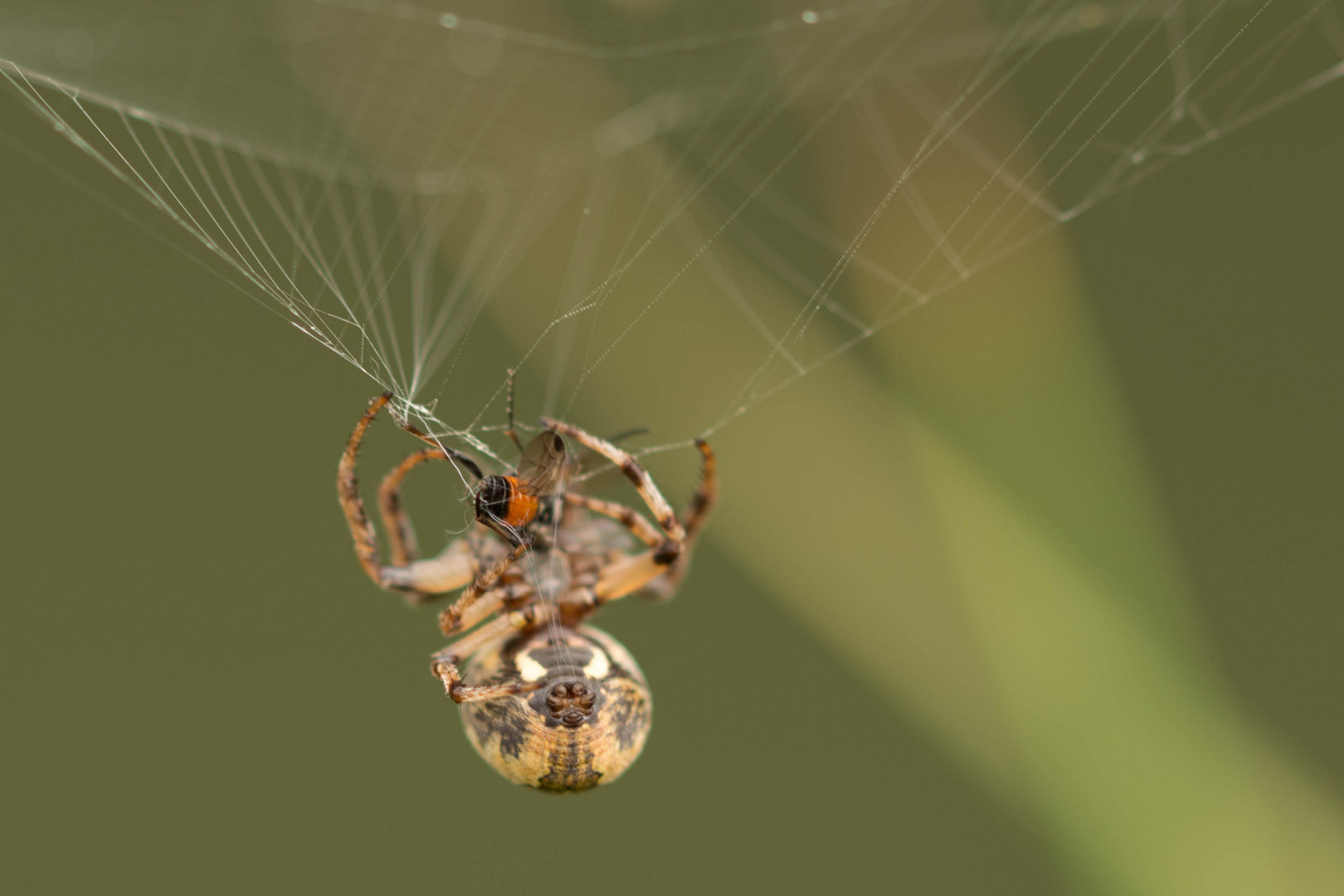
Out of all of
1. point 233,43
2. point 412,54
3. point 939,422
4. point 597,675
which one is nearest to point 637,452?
point 597,675

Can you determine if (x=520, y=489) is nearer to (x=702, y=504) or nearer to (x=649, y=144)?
(x=702, y=504)

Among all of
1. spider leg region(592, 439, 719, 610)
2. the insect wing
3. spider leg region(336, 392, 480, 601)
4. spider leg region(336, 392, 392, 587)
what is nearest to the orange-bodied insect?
the insect wing

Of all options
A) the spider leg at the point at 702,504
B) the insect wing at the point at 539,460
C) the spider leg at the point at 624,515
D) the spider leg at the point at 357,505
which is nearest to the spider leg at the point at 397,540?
the spider leg at the point at 357,505

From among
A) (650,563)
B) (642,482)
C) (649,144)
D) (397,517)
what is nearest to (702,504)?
(650,563)

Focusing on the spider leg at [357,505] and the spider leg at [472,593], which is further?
the spider leg at [357,505]

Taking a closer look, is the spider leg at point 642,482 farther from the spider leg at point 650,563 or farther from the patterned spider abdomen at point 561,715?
the patterned spider abdomen at point 561,715

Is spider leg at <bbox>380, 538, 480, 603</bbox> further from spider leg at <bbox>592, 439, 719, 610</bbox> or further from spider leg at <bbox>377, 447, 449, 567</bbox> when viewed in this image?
spider leg at <bbox>592, 439, 719, 610</bbox>
